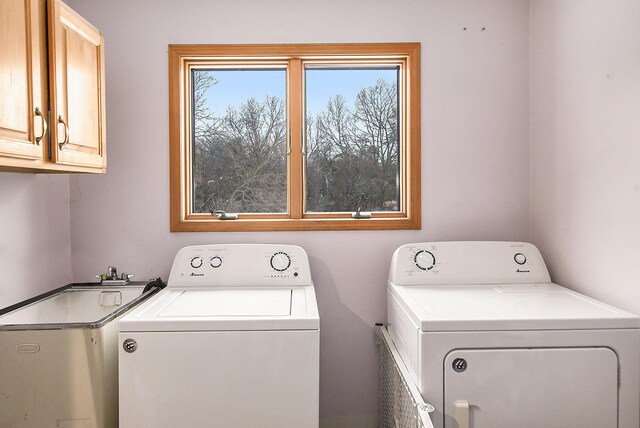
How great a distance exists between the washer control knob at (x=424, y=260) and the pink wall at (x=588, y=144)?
1.93ft

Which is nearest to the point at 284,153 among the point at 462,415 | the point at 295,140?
the point at 295,140

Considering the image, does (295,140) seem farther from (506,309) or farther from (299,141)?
(506,309)

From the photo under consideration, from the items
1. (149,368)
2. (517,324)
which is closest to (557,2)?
(517,324)

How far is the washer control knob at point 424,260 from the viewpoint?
2072 millimetres

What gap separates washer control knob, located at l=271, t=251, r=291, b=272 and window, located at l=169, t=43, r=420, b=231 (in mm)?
276

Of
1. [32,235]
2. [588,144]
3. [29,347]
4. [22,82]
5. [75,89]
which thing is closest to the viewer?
[22,82]

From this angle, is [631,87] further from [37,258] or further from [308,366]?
[37,258]

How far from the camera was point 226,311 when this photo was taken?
1.62 meters

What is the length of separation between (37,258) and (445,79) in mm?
2161

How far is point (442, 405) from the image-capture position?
1.45 meters

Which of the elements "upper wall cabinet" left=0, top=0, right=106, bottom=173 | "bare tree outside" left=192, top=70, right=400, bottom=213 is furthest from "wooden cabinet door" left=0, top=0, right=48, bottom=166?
"bare tree outside" left=192, top=70, right=400, bottom=213

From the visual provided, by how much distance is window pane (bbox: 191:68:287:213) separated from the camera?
2.36 meters

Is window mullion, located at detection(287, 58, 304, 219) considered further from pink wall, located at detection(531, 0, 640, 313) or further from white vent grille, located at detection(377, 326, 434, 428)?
pink wall, located at detection(531, 0, 640, 313)

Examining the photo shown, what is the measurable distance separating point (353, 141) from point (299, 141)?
30 cm
